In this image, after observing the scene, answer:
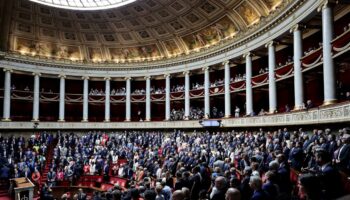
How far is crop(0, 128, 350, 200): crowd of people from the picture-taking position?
4516 mm

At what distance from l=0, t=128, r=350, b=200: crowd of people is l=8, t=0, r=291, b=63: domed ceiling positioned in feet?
36.0

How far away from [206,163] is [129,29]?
24.6 meters

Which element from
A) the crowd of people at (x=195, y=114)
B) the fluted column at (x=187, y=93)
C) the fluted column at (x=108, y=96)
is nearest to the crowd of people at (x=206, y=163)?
the crowd of people at (x=195, y=114)

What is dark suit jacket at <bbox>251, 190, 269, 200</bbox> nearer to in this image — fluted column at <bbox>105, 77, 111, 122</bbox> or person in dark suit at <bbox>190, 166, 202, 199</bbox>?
person in dark suit at <bbox>190, 166, 202, 199</bbox>

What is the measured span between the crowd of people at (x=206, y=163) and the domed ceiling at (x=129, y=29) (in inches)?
432

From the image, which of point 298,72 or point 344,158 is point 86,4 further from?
point 344,158

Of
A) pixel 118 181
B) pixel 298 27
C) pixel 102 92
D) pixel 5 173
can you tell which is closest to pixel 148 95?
pixel 102 92

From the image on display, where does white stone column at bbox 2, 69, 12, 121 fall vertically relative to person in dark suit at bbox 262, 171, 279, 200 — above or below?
above

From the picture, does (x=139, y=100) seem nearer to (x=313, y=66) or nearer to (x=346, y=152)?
(x=313, y=66)

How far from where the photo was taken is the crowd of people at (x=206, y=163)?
4.52 meters

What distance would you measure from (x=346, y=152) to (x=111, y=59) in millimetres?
30280

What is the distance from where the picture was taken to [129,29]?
3134cm

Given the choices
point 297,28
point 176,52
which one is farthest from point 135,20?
point 297,28

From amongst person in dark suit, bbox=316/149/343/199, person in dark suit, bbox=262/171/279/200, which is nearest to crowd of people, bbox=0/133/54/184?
person in dark suit, bbox=262/171/279/200
